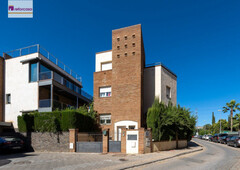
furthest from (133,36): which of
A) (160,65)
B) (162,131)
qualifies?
(162,131)

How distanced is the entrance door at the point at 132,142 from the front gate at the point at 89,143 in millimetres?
2049

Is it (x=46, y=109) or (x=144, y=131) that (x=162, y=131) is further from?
(x=46, y=109)

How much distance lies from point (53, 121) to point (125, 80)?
820cm

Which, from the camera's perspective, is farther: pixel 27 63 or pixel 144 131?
pixel 27 63

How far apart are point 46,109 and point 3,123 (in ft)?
16.6

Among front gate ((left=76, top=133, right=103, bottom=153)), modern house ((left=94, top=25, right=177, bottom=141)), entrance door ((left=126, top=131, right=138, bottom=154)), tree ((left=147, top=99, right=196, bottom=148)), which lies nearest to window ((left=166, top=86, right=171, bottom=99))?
modern house ((left=94, top=25, right=177, bottom=141))

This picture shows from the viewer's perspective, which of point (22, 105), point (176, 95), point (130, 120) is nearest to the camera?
point (130, 120)

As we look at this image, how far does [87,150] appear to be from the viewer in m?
14.2

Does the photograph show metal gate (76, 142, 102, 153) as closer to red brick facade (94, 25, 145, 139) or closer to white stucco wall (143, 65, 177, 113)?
red brick facade (94, 25, 145, 139)

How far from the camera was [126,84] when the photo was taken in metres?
19.6

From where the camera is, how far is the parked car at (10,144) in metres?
13.7

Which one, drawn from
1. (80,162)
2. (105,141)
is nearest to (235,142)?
(105,141)

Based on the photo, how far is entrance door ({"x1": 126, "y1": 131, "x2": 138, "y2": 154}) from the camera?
43.9ft

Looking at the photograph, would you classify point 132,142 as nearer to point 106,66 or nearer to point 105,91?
point 105,91
